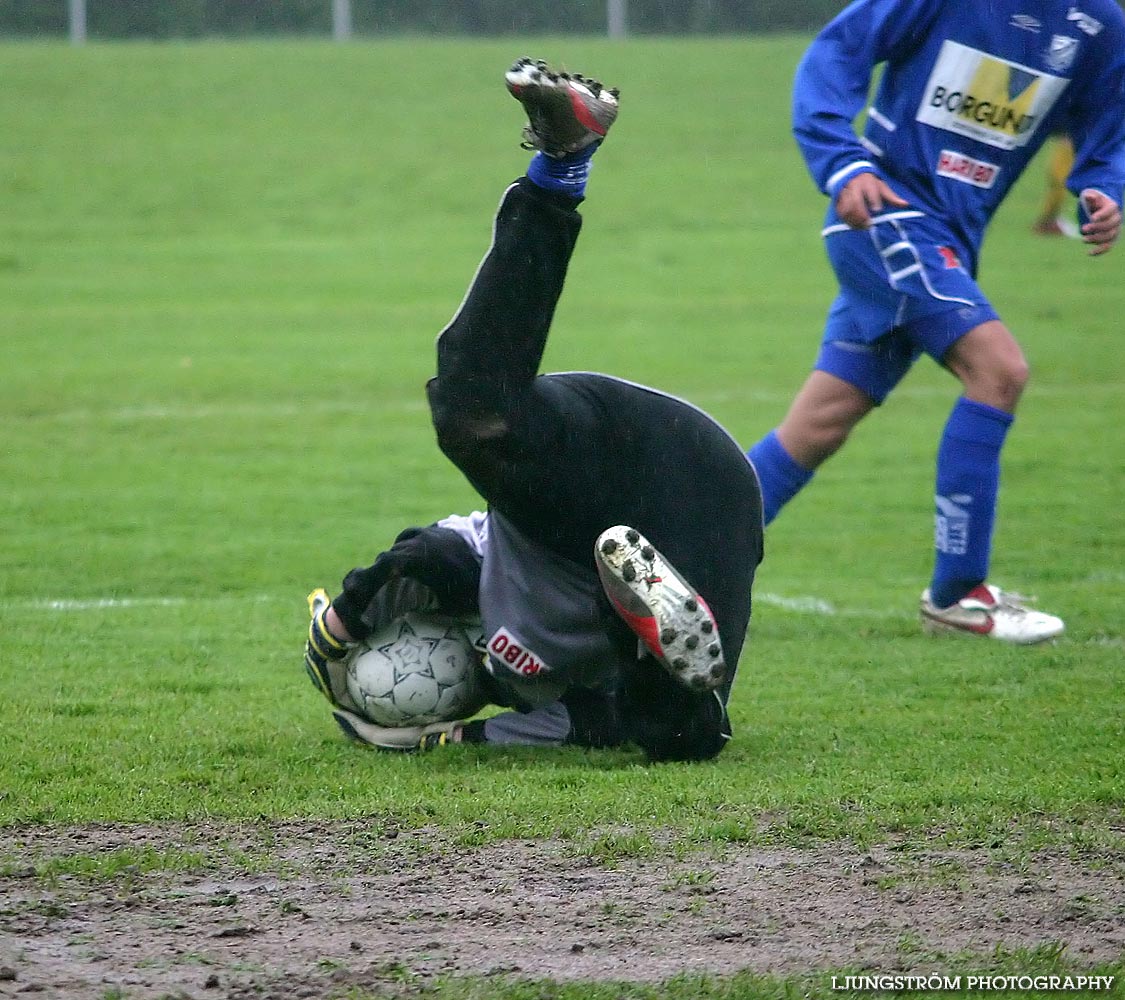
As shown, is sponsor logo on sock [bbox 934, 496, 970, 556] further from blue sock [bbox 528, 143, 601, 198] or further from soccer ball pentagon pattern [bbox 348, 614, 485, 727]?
blue sock [bbox 528, 143, 601, 198]

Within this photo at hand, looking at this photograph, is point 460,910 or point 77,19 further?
point 77,19

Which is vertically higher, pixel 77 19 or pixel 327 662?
pixel 327 662

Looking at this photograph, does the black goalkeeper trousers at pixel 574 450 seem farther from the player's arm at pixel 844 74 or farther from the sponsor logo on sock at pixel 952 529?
the player's arm at pixel 844 74

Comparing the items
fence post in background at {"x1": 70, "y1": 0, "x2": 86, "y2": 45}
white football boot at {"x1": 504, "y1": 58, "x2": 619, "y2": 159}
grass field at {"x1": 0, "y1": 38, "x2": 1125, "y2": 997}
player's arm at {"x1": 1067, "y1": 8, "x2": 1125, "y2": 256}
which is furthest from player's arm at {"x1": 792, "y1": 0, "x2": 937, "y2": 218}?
fence post in background at {"x1": 70, "y1": 0, "x2": 86, "y2": 45}

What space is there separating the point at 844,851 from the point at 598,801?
0.55 m

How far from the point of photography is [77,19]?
1045 inches

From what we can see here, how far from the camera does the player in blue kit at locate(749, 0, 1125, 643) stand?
547cm

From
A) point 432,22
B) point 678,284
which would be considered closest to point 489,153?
point 432,22

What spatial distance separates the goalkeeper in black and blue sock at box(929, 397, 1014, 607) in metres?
1.41

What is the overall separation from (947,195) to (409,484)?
3.48 m

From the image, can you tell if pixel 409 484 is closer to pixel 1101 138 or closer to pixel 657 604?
pixel 1101 138

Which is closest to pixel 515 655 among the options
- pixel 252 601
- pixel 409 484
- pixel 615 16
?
pixel 252 601

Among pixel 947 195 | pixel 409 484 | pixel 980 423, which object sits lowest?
pixel 409 484

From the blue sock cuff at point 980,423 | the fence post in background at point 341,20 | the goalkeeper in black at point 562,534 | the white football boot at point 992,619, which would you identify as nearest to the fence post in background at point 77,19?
the fence post in background at point 341,20
